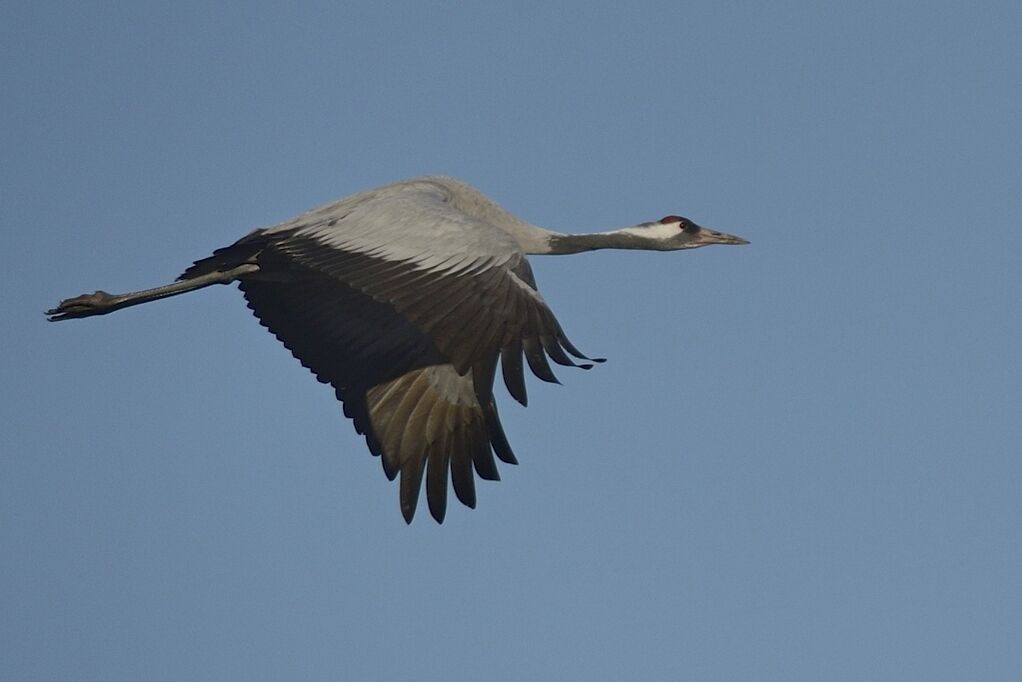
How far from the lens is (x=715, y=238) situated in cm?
1595

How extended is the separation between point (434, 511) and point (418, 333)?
1.72 m

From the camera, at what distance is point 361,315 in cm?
1468

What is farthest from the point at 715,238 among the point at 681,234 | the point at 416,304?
the point at 416,304

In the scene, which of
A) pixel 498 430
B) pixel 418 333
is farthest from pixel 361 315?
pixel 498 430

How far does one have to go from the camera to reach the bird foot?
15258 millimetres

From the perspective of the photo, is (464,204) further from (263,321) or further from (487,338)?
(487,338)

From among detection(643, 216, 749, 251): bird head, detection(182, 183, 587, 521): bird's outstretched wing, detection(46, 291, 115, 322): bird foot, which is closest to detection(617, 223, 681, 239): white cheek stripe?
detection(643, 216, 749, 251): bird head

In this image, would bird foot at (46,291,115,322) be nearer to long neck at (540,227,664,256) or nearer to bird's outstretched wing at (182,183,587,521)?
bird's outstretched wing at (182,183,587,521)

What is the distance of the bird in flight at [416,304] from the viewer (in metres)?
12.2

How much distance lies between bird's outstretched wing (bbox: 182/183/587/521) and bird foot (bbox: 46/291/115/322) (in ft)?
3.31

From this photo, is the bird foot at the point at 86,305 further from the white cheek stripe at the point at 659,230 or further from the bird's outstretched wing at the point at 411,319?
the white cheek stripe at the point at 659,230

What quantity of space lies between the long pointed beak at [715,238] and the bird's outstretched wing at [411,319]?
2.66m

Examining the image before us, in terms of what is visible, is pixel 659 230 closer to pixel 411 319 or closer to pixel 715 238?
pixel 715 238

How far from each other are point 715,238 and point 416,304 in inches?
180
